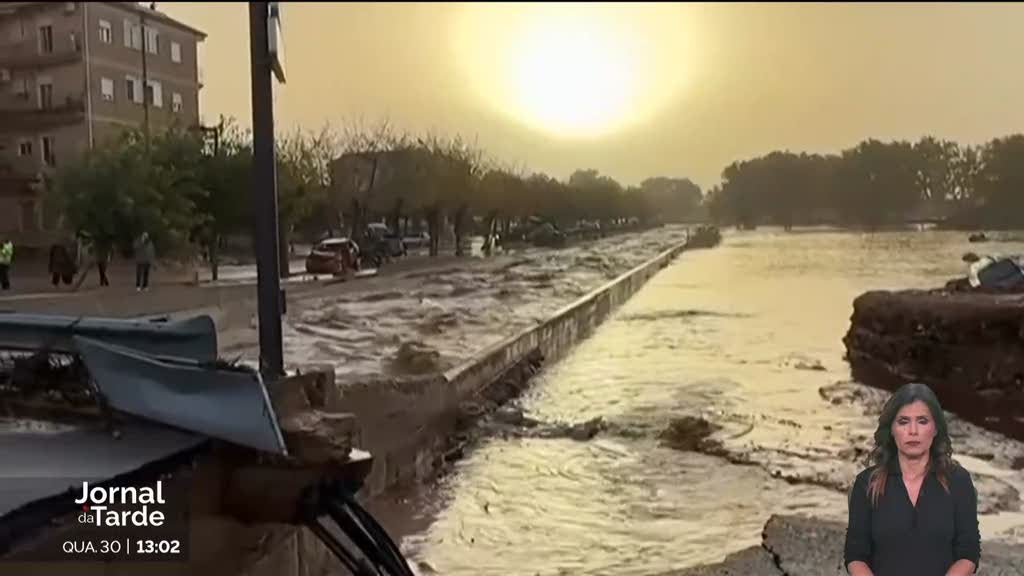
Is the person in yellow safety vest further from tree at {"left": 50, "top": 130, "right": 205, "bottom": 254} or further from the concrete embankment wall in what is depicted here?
the concrete embankment wall

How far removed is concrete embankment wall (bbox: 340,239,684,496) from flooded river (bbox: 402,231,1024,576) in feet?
0.83

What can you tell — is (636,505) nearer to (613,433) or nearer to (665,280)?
(613,433)

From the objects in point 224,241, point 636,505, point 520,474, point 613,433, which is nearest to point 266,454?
point 224,241

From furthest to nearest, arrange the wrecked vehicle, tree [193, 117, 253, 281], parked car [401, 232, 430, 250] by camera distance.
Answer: parked car [401, 232, 430, 250] < tree [193, 117, 253, 281] < the wrecked vehicle

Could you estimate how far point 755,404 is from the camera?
970 cm

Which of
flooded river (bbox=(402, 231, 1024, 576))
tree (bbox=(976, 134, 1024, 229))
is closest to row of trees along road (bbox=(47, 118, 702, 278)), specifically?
flooded river (bbox=(402, 231, 1024, 576))

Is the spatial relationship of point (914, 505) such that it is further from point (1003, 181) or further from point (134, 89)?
point (1003, 181)

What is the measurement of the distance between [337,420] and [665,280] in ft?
81.8

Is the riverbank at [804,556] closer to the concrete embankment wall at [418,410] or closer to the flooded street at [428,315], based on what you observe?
the concrete embankment wall at [418,410]

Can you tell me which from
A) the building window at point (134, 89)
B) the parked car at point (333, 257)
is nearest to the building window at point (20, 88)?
the building window at point (134, 89)

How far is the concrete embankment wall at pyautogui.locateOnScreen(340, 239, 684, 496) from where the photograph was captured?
5.91 m

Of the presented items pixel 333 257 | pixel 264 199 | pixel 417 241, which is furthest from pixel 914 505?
pixel 417 241

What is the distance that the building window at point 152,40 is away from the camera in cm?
429

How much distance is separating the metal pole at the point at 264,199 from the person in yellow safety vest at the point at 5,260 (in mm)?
823
